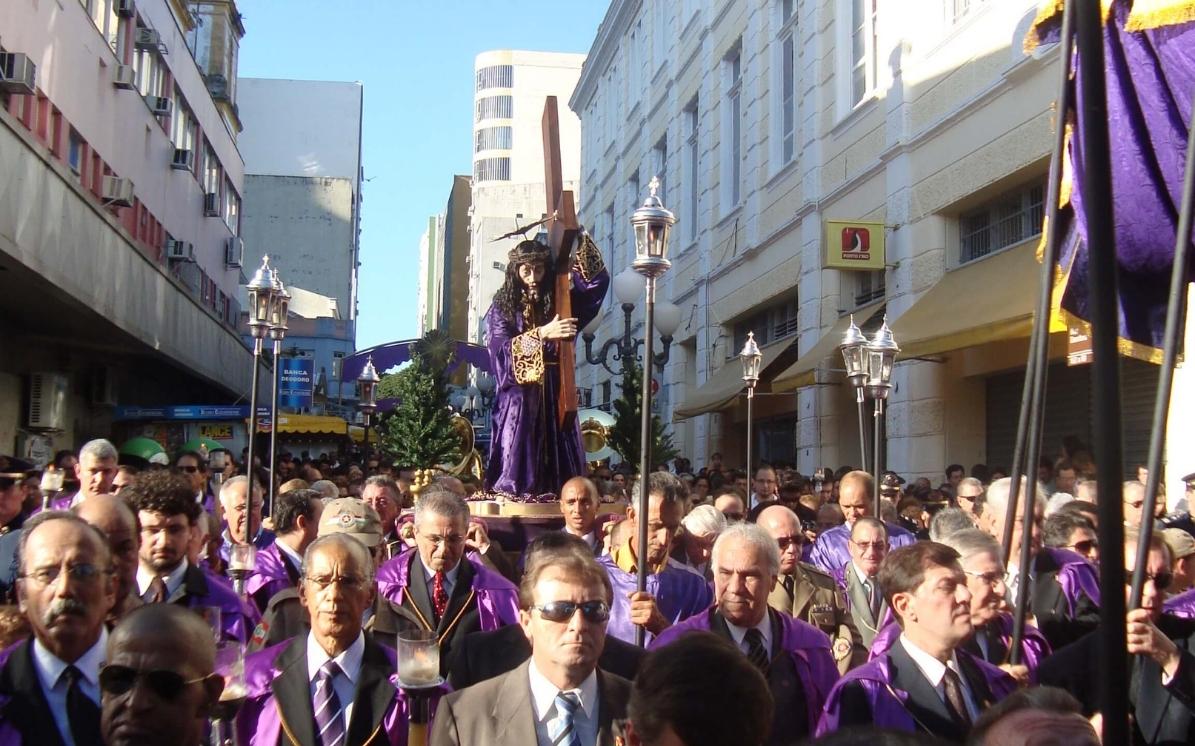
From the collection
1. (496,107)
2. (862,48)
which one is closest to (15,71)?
(862,48)

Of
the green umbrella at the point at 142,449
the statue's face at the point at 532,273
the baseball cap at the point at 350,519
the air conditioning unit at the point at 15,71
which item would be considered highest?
the air conditioning unit at the point at 15,71

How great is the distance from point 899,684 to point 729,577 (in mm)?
824

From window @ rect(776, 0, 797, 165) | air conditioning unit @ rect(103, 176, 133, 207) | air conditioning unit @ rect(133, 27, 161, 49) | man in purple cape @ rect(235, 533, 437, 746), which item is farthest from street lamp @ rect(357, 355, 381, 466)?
man in purple cape @ rect(235, 533, 437, 746)

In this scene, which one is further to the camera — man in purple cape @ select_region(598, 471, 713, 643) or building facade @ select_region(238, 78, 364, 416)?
building facade @ select_region(238, 78, 364, 416)

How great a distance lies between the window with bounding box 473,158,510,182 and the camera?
97.4m

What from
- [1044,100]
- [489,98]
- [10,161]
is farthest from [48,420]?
[489,98]

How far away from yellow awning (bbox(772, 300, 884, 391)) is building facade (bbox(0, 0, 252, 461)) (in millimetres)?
10579

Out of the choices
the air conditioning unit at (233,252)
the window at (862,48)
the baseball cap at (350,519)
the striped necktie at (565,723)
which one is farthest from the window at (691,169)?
the striped necktie at (565,723)

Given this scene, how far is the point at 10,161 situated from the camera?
13.3 m

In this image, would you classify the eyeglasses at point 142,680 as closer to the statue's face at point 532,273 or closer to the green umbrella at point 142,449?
the statue's face at point 532,273

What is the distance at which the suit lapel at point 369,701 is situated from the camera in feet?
12.5

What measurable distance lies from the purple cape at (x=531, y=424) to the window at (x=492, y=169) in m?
89.1

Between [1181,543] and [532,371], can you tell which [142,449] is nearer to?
[532,371]

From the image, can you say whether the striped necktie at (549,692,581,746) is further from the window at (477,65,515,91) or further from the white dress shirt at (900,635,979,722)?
the window at (477,65,515,91)
